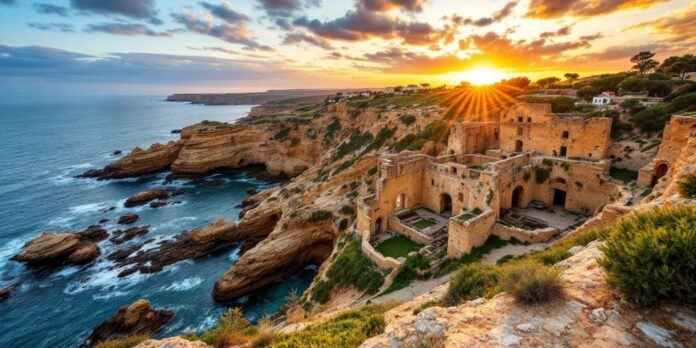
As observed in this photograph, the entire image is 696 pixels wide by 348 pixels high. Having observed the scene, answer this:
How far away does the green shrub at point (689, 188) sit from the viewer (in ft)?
25.0

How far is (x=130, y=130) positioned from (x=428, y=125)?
11605cm

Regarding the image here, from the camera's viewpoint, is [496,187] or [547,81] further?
[547,81]

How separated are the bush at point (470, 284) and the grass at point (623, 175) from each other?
1659 centimetres

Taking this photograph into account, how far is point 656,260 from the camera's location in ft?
16.0

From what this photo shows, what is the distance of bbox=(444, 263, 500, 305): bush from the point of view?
8.46 meters

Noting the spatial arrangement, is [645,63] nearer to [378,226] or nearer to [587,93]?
[587,93]

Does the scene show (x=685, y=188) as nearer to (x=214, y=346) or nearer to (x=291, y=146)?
(x=214, y=346)

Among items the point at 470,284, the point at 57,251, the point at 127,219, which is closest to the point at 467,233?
the point at 470,284

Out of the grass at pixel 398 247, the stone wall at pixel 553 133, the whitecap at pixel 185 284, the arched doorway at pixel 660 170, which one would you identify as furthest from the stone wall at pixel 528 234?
the whitecap at pixel 185 284

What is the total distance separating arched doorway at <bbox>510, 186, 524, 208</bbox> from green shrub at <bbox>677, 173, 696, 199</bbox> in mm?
13910

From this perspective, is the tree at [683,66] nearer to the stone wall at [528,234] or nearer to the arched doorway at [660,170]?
the arched doorway at [660,170]

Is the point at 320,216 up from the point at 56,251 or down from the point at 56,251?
up

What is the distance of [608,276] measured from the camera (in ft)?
18.5

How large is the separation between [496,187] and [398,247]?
7.09 m
